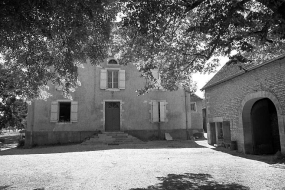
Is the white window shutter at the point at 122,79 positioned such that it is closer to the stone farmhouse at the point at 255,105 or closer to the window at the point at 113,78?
the window at the point at 113,78

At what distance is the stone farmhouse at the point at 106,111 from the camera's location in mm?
14703

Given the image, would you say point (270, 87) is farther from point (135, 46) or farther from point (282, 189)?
point (135, 46)

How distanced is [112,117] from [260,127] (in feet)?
30.7

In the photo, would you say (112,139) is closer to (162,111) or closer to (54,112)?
(162,111)

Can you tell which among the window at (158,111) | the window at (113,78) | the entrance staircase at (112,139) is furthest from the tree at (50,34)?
the window at (158,111)

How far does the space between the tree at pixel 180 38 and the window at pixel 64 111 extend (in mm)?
9181

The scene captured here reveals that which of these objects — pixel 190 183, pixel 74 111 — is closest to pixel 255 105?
pixel 190 183

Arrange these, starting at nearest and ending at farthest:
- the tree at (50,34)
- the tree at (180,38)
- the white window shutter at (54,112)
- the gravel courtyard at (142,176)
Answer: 1. the tree at (50,34)
2. the tree at (180,38)
3. the gravel courtyard at (142,176)
4. the white window shutter at (54,112)

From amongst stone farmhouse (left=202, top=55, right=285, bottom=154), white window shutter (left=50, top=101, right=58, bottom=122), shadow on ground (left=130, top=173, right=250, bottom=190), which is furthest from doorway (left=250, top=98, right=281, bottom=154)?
white window shutter (left=50, top=101, right=58, bottom=122)

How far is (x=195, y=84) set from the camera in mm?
8234

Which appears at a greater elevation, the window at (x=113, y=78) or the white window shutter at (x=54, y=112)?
the window at (x=113, y=78)

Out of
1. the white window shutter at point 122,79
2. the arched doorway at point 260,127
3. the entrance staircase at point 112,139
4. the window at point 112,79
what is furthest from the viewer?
the white window shutter at point 122,79

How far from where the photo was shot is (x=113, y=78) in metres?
16.0

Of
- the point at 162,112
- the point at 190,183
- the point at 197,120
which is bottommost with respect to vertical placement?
the point at 190,183
